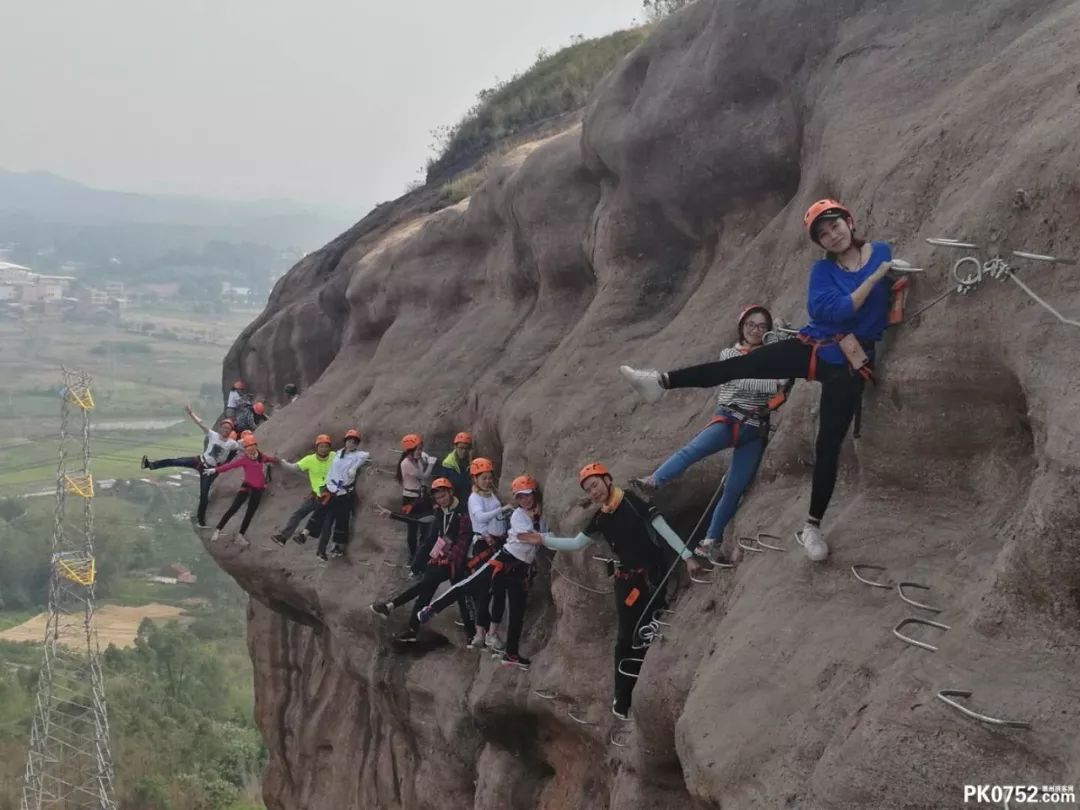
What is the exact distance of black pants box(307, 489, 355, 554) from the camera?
13.5m

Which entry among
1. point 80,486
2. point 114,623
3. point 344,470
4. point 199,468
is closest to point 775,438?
point 344,470

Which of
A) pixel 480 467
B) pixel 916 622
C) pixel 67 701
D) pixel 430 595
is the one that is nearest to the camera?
pixel 916 622

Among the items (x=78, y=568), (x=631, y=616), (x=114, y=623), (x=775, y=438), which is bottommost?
(x=114, y=623)

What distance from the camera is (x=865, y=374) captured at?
579 cm

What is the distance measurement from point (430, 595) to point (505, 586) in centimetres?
135

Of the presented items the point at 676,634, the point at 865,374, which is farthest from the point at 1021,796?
the point at 676,634

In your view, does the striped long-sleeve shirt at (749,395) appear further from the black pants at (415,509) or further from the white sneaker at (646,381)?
the black pants at (415,509)

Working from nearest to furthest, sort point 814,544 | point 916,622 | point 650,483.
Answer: point 916,622 → point 814,544 → point 650,483

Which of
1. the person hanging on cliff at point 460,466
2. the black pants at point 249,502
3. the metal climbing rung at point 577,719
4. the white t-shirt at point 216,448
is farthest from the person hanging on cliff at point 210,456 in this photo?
the metal climbing rung at point 577,719

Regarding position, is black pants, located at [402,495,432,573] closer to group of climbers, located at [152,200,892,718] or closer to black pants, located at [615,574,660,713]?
group of climbers, located at [152,200,892,718]

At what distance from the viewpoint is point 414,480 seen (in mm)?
12023

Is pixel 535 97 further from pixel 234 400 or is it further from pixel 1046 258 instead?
pixel 1046 258

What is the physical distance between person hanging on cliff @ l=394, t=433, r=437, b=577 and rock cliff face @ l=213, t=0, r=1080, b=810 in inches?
29.6

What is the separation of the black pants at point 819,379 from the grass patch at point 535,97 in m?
18.6
